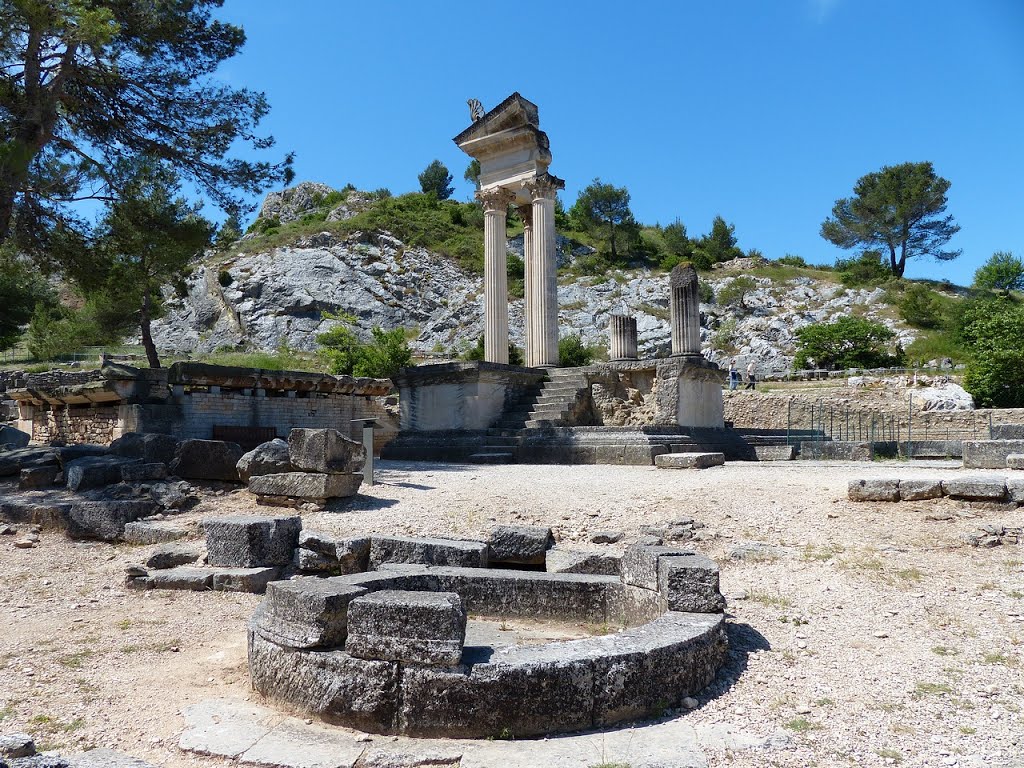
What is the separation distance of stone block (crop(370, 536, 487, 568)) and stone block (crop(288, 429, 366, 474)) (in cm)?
232

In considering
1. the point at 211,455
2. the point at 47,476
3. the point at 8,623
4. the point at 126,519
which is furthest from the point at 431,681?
the point at 47,476

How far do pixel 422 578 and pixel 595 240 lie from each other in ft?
208

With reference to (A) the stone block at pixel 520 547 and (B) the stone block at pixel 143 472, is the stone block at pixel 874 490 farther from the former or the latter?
(B) the stone block at pixel 143 472

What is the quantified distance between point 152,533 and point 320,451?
199cm

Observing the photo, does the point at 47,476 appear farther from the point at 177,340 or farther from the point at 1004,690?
the point at 177,340

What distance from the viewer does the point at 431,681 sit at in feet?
12.0

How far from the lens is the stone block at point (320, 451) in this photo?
8.37m

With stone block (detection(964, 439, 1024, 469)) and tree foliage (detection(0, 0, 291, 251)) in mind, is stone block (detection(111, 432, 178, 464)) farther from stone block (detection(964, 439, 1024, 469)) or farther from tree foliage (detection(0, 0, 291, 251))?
stone block (detection(964, 439, 1024, 469))

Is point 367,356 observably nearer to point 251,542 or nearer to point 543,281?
point 543,281

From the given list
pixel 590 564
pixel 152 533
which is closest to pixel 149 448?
pixel 152 533

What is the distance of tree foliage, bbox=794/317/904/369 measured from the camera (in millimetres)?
36469

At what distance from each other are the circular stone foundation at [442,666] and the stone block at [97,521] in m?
4.47

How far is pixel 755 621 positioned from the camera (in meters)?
5.34

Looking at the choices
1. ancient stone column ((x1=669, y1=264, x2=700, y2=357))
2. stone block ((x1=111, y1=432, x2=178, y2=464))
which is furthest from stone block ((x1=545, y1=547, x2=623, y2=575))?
ancient stone column ((x1=669, y1=264, x2=700, y2=357))
